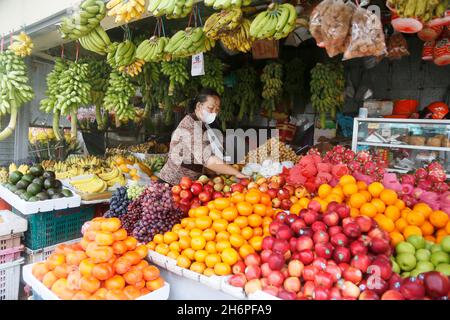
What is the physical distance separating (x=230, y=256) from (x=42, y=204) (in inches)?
83.8

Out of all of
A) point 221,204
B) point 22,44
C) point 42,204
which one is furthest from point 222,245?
point 22,44

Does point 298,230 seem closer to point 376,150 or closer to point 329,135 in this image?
point 376,150

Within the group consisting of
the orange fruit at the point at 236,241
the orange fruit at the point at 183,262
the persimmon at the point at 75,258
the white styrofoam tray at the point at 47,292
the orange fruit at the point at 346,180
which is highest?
the orange fruit at the point at 346,180

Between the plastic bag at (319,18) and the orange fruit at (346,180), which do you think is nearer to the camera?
the orange fruit at (346,180)

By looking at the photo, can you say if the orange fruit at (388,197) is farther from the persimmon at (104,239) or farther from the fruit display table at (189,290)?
the persimmon at (104,239)

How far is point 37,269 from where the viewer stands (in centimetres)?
189

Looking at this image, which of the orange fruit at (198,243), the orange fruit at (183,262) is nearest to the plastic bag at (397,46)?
the orange fruit at (198,243)

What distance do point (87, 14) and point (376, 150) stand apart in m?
3.95

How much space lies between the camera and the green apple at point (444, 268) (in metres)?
1.51

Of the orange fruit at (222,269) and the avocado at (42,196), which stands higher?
the avocado at (42,196)

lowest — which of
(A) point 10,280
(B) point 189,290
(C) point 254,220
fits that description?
(A) point 10,280

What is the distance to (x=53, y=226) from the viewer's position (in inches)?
129

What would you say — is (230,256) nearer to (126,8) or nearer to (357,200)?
(357,200)

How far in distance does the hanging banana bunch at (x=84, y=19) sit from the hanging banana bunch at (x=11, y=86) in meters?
1.15
